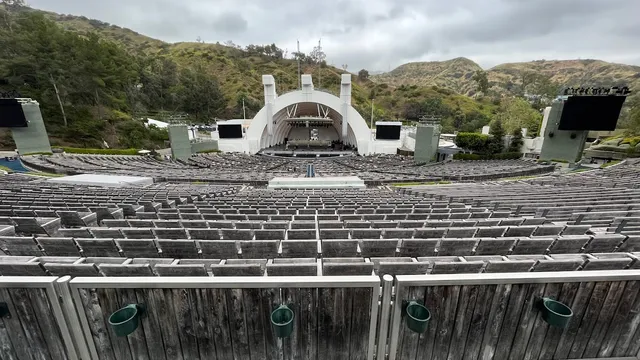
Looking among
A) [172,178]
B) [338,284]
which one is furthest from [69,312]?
[172,178]

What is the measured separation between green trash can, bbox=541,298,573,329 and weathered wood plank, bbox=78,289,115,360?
4201 mm

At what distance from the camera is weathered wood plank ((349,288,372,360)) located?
233cm

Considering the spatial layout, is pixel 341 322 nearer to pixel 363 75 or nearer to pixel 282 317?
pixel 282 317

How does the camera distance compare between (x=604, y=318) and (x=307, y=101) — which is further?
(x=307, y=101)

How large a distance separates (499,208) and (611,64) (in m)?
258

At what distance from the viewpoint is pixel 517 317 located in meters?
2.44

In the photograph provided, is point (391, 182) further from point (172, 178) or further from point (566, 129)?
point (566, 129)

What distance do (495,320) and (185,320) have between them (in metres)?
3.09

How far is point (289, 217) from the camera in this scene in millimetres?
6477

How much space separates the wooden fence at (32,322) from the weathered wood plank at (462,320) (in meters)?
3.77

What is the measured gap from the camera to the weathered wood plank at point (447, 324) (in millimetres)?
2358

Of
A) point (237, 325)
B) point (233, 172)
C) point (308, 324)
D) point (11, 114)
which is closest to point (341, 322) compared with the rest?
point (308, 324)

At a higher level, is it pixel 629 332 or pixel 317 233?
pixel 629 332

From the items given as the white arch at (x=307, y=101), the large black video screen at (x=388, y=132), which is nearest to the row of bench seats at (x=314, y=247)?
the white arch at (x=307, y=101)
